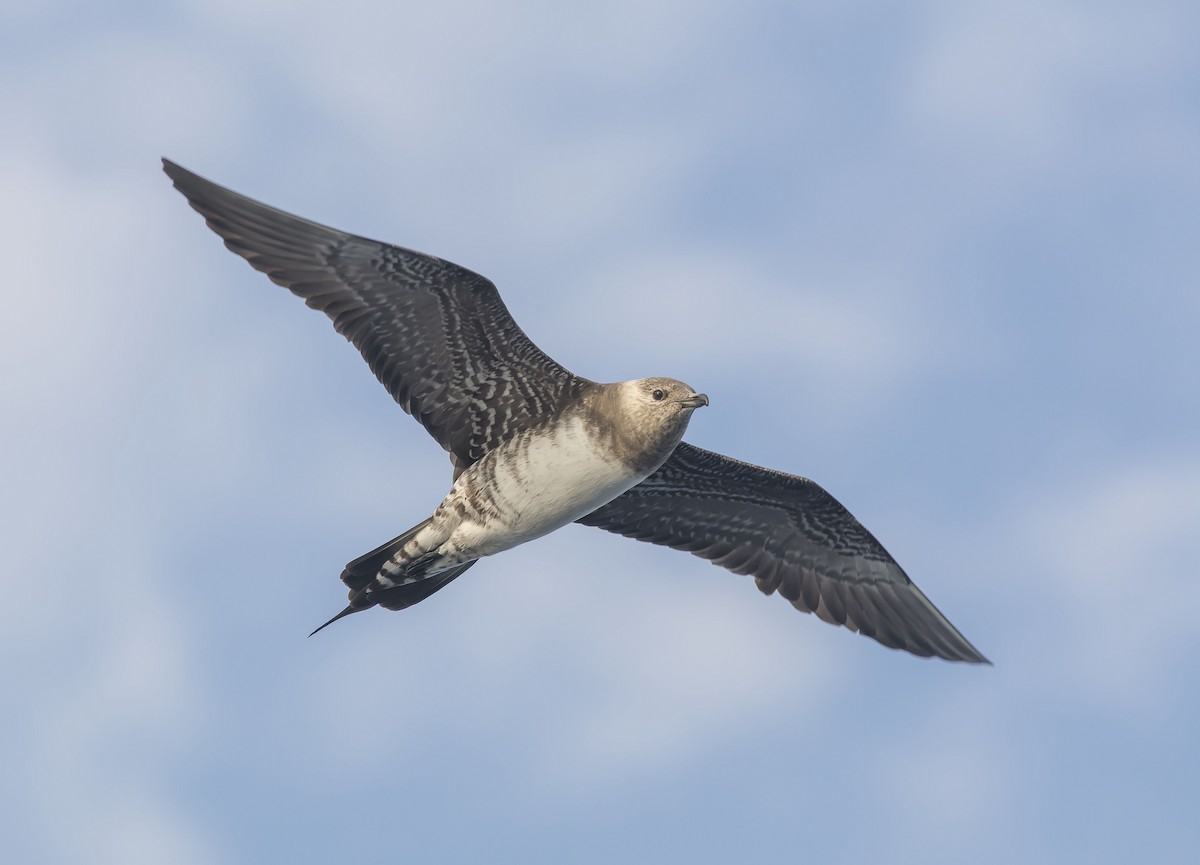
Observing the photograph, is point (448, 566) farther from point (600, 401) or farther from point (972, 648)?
point (972, 648)

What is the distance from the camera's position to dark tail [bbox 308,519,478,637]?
13023mm

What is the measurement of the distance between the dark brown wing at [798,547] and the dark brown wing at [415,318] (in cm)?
193

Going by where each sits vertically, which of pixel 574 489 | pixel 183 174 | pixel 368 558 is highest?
pixel 183 174

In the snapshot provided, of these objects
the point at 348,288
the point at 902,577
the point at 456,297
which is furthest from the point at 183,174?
the point at 902,577

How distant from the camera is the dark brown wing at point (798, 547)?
14531 mm

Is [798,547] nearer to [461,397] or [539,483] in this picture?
[539,483]

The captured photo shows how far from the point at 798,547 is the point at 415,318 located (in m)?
4.55

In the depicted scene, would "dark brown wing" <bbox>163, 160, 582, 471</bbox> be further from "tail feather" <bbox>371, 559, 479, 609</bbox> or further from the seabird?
"tail feather" <bbox>371, 559, 479, 609</bbox>

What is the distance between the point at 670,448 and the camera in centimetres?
1262

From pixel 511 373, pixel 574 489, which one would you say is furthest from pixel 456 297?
pixel 574 489

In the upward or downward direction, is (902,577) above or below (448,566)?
above

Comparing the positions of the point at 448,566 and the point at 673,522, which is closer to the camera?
the point at 448,566

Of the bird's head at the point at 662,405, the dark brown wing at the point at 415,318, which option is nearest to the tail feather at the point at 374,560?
the dark brown wing at the point at 415,318

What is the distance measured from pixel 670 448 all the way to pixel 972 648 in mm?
4146
